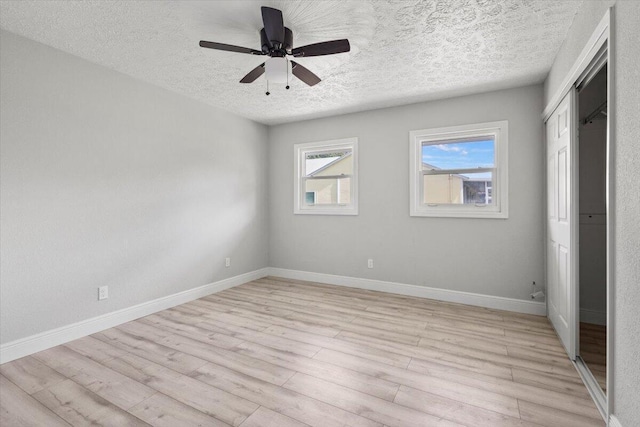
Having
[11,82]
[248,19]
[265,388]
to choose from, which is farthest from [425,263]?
[11,82]

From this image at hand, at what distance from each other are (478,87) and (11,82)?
4347 mm

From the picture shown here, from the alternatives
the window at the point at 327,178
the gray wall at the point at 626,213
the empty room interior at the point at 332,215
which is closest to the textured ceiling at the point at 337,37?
the empty room interior at the point at 332,215

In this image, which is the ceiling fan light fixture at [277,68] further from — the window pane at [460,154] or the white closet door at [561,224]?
the window pane at [460,154]

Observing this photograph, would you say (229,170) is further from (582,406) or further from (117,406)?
(582,406)

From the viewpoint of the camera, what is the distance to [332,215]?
15.0 ft

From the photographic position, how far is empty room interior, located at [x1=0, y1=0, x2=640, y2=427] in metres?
1.79

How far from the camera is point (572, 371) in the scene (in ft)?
7.00

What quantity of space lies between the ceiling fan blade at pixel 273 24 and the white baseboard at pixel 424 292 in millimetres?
3251

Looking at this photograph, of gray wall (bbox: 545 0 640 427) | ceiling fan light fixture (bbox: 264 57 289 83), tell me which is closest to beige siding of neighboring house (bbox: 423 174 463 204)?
gray wall (bbox: 545 0 640 427)

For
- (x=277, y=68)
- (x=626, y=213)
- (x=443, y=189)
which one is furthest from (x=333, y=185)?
(x=626, y=213)

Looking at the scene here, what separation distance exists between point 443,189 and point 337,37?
92.5 inches

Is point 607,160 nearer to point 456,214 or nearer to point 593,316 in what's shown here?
point 456,214

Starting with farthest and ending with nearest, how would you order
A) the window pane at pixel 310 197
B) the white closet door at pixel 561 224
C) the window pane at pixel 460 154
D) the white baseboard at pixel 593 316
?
1. the window pane at pixel 310 197
2. the window pane at pixel 460 154
3. the white baseboard at pixel 593 316
4. the white closet door at pixel 561 224

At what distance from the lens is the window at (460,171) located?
351 cm
